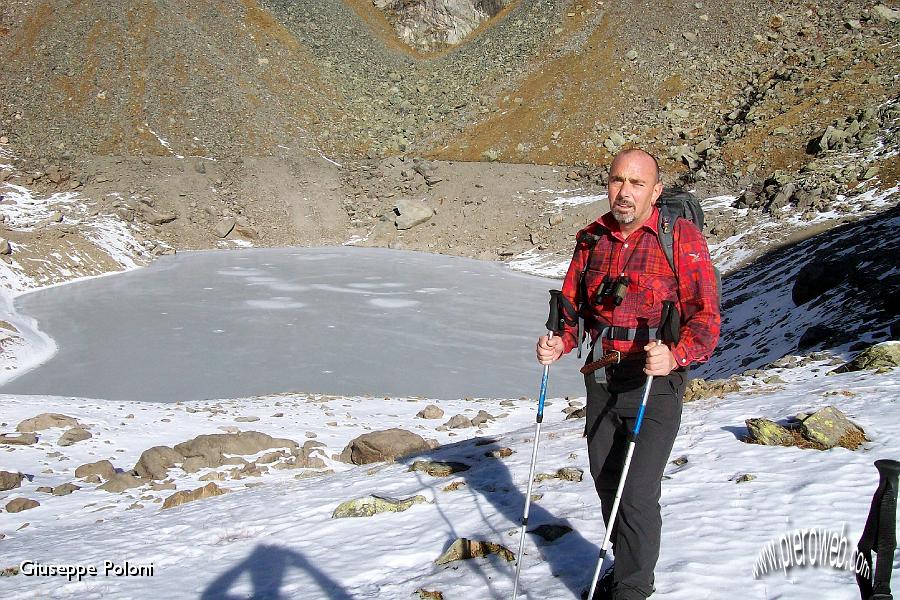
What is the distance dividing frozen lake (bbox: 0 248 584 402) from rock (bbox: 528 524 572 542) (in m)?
8.83

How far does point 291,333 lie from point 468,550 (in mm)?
13623

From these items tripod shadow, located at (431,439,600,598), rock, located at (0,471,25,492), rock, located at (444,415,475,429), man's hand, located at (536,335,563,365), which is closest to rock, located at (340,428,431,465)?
tripod shadow, located at (431,439,600,598)

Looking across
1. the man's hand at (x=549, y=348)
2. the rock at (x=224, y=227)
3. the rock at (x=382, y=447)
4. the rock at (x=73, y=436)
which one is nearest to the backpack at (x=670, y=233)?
the man's hand at (x=549, y=348)

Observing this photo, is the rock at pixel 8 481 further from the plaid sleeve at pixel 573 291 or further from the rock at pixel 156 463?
the plaid sleeve at pixel 573 291

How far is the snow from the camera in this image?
13.6ft

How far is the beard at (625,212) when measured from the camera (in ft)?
10.8

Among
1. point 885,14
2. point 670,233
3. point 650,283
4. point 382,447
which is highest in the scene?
point 885,14

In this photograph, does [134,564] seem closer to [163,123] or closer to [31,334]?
[31,334]

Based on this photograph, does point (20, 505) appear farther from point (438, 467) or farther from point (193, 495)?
point (438, 467)

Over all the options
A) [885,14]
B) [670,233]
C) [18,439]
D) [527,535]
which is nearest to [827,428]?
[527,535]

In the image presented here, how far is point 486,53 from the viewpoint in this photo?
52094 millimetres

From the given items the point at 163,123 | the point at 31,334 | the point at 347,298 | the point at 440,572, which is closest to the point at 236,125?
the point at 163,123

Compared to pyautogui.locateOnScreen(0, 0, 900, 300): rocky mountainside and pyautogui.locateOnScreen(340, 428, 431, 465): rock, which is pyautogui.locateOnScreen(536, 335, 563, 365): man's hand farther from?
pyautogui.locateOnScreen(0, 0, 900, 300): rocky mountainside

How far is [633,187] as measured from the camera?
328 cm
